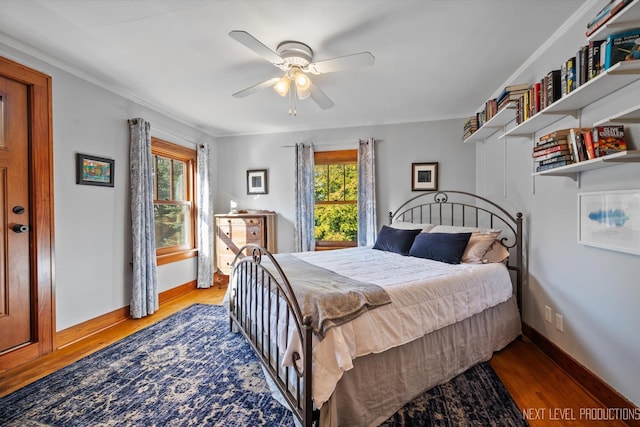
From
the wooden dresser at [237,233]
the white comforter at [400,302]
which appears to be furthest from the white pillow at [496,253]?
the wooden dresser at [237,233]

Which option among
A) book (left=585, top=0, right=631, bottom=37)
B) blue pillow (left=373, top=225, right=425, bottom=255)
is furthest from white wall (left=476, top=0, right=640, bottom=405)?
blue pillow (left=373, top=225, right=425, bottom=255)

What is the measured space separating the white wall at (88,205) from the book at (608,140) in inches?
155

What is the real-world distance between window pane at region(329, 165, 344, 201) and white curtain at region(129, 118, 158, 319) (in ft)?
8.05

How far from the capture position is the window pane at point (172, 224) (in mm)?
3816

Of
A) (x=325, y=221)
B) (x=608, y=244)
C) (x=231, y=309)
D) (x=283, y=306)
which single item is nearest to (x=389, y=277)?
(x=283, y=306)

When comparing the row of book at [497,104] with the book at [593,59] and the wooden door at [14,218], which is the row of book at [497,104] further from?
the wooden door at [14,218]

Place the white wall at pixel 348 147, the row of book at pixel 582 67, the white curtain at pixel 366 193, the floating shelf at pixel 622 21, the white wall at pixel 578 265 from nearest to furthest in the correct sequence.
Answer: the floating shelf at pixel 622 21 → the row of book at pixel 582 67 → the white wall at pixel 578 265 → the white wall at pixel 348 147 → the white curtain at pixel 366 193

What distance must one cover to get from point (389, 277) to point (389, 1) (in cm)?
177

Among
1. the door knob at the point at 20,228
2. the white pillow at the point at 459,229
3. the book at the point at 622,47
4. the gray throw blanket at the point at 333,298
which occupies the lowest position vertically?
the gray throw blanket at the point at 333,298

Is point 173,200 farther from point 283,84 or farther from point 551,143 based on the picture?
point 551,143

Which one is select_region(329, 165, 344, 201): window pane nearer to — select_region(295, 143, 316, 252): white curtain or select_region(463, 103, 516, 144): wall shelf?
select_region(295, 143, 316, 252): white curtain

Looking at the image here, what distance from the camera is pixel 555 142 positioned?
1.85m

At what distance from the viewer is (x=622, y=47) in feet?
4.45

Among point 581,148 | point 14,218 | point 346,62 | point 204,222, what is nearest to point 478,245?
point 581,148
